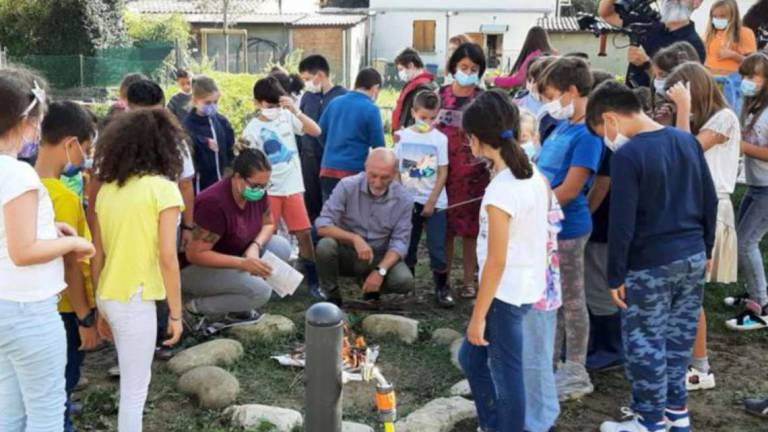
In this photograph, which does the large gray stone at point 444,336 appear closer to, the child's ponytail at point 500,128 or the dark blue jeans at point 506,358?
the dark blue jeans at point 506,358

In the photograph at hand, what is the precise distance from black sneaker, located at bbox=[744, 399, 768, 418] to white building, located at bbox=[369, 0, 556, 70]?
3555cm

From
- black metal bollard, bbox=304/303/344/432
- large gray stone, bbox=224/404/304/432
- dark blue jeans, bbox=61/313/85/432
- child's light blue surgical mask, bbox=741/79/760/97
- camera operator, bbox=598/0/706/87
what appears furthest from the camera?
camera operator, bbox=598/0/706/87

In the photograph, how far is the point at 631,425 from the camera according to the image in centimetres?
406

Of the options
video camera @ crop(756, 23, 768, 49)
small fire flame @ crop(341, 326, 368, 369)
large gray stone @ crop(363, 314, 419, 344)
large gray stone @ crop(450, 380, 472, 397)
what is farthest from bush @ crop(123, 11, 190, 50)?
large gray stone @ crop(450, 380, 472, 397)

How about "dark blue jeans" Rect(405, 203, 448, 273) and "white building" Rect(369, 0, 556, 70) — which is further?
"white building" Rect(369, 0, 556, 70)

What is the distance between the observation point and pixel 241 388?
→ 15.1 feet

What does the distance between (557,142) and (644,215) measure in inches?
31.9

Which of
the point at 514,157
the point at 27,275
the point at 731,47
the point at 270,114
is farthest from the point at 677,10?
the point at 27,275

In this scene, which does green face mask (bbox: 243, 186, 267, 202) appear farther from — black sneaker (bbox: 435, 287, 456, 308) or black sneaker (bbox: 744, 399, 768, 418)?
black sneaker (bbox: 744, 399, 768, 418)

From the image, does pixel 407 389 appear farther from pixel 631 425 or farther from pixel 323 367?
pixel 323 367

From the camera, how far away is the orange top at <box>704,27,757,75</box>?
24.2 feet

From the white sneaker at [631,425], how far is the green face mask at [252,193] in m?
2.51

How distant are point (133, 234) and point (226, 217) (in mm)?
1698

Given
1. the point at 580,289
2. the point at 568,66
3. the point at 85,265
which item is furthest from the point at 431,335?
the point at 85,265
